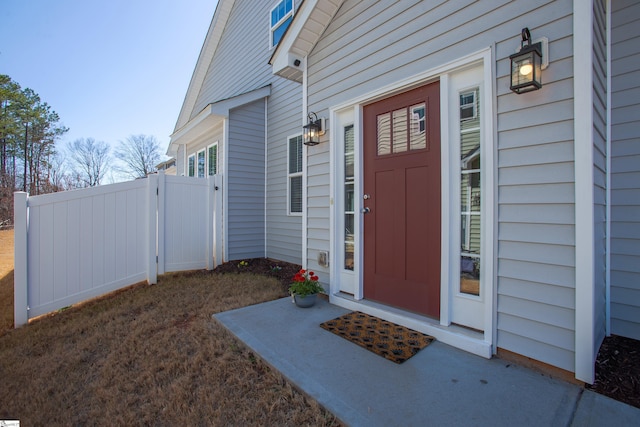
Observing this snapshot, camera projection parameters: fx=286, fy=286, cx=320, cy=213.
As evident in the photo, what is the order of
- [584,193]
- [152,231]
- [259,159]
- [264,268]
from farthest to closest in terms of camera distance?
[259,159], [264,268], [152,231], [584,193]

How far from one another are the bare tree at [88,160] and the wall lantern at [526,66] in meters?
27.4

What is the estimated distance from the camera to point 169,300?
12.2ft

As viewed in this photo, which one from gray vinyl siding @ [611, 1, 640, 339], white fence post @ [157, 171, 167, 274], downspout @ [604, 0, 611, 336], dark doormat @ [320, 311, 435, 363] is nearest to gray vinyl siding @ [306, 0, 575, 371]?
dark doormat @ [320, 311, 435, 363]

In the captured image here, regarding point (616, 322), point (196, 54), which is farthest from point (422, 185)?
point (196, 54)

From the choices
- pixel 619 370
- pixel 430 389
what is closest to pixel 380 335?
pixel 430 389

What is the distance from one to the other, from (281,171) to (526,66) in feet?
15.2

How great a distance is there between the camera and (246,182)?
20.1 feet

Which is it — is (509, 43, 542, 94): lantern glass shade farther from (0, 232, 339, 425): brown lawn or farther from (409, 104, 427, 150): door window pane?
(0, 232, 339, 425): brown lawn

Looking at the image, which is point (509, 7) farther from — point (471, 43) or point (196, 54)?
point (196, 54)

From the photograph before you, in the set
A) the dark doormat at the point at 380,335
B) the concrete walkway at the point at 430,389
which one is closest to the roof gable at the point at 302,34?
the dark doormat at the point at 380,335

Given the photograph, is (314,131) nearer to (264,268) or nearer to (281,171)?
(281,171)

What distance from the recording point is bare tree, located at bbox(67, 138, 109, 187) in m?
22.2

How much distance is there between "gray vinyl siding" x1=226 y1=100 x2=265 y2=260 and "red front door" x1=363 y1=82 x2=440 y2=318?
3.64 metres

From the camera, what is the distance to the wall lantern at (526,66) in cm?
183
